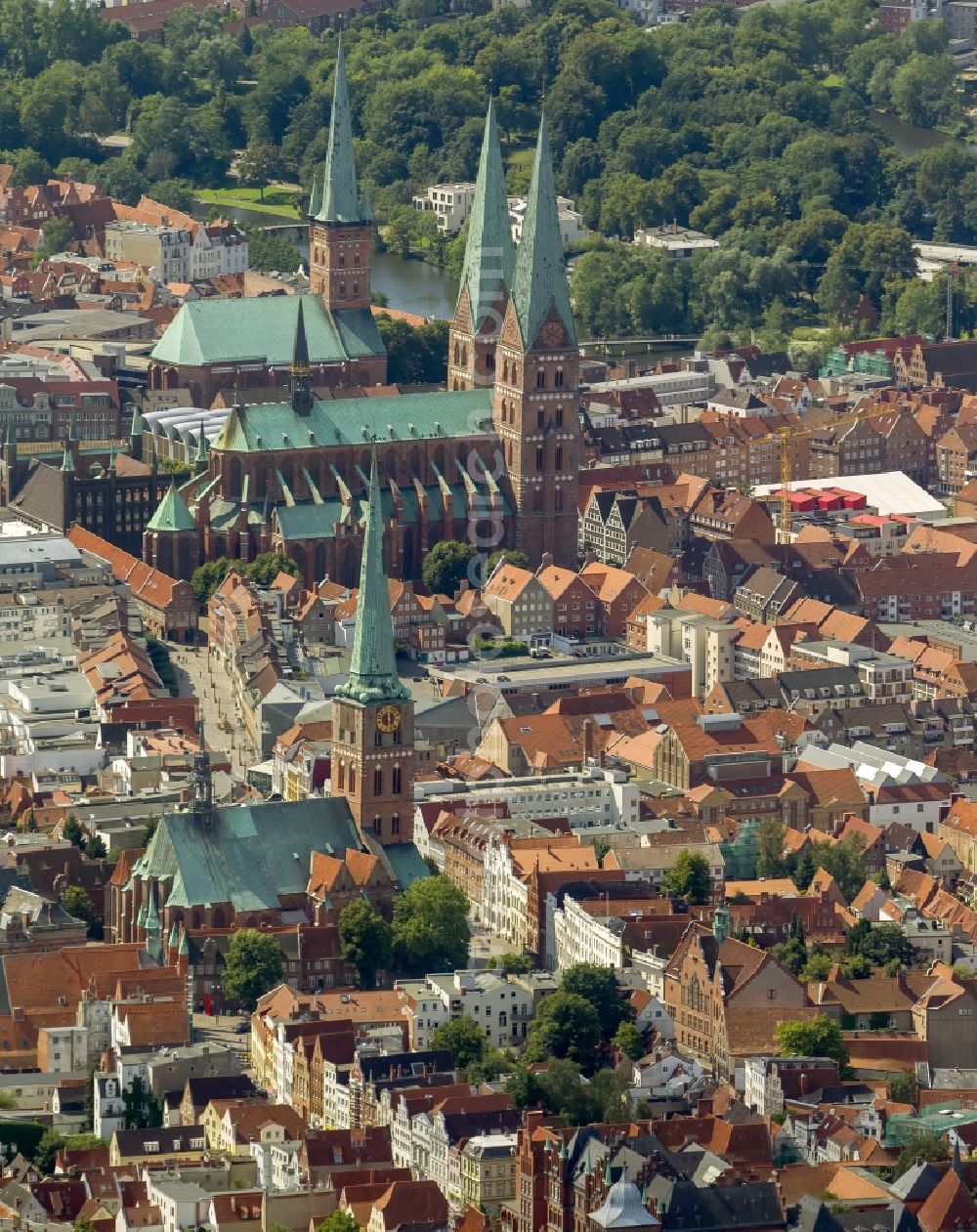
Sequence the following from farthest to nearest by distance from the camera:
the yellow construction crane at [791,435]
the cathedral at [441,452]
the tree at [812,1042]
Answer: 1. the yellow construction crane at [791,435]
2. the cathedral at [441,452]
3. the tree at [812,1042]

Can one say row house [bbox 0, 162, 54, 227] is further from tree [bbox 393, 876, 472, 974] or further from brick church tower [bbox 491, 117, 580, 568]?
tree [bbox 393, 876, 472, 974]

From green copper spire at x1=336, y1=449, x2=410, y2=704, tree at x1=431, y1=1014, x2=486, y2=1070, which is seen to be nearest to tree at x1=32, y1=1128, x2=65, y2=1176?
tree at x1=431, y1=1014, x2=486, y2=1070

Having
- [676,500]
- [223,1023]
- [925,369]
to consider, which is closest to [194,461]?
[676,500]

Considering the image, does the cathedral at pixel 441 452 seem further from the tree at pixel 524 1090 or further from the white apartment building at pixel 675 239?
the tree at pixel 524 1090

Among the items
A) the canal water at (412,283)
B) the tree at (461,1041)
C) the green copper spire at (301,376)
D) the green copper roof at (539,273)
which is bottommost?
the canal water at (412,283)

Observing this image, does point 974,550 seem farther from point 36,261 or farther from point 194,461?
point 36,261

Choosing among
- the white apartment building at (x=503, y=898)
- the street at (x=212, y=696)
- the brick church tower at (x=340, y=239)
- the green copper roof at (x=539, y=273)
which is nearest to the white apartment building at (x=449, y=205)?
the brick church tower at (x=340, y=239)

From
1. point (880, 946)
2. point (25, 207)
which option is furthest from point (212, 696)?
point (25, 207)

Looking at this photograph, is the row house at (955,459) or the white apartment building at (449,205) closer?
the row house at (955,459)

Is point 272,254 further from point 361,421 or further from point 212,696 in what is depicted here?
point 212,696
